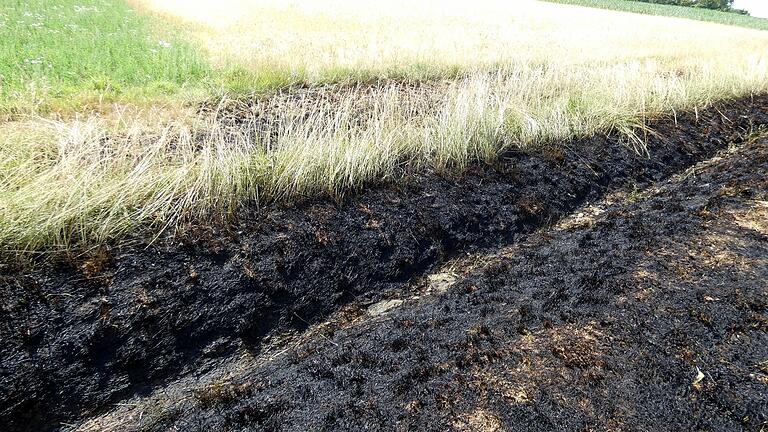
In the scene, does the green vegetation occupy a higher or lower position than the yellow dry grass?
lower

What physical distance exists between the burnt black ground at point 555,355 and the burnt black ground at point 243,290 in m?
0.03

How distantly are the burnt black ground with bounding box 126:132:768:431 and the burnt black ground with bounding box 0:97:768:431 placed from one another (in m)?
0.03

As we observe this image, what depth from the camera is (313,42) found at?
8.30 m

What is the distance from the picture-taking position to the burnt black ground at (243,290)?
7.49ft

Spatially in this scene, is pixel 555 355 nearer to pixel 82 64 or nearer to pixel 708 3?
pixel 82 64

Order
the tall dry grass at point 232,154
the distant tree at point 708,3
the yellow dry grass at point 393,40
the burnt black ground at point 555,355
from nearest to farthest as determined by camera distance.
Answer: the burnt black ground at point 555,355
the tall dry grass at point 232,154
the yellow dry grass at point 393,40
the distant tree at point 708,3

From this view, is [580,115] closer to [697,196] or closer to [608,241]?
[697,196]

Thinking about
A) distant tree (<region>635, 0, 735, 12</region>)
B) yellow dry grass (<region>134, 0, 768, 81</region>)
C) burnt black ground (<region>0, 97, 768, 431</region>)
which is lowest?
burnt black ground (<region>0, 97, 768, 431</region>)

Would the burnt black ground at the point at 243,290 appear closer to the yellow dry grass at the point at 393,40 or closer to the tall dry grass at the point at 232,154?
the tall dry grass at the point at 232,154

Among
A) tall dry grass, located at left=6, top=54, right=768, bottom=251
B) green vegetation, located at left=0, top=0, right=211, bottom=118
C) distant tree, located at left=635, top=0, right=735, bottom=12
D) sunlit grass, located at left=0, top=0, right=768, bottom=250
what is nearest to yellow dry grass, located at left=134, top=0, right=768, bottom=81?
sunlit grass, located at left=0, top=0, right=768, bottom=250

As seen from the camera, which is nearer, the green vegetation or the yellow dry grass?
the green vegetation

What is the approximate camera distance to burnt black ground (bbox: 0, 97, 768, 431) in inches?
89.9

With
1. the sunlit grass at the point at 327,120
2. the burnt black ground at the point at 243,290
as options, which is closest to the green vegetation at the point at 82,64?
the sunlit grass at the point at 327,120

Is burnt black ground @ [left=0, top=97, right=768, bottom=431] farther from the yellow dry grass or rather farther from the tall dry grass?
the yellow dry grass
